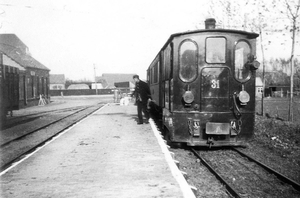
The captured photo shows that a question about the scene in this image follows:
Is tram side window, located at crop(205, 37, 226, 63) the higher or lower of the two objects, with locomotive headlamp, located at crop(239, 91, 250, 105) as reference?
higher

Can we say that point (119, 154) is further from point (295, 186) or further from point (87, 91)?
point (87, 91)

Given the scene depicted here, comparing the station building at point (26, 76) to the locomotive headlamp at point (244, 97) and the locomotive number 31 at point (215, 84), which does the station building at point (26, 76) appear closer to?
the locomotive number 31 at point (215, 84)

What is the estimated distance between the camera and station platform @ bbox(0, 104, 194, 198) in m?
4.04

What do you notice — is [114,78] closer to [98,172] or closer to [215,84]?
[215,84]

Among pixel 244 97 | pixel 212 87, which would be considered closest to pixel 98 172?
pixel 212 87

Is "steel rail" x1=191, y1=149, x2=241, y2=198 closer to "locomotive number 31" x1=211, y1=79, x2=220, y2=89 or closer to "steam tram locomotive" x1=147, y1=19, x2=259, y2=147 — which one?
"steam tram locomotive" x1=147, y1=19, x2=259, y2=147

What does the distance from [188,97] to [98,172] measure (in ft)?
11.9

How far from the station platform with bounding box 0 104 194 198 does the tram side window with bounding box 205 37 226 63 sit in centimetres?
274

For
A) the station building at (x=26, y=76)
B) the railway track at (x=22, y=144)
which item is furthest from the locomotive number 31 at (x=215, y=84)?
the station building at (x=26, y=76)

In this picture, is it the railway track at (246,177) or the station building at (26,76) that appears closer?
the railway track at (246,177)

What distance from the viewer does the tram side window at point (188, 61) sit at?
803 centimetres

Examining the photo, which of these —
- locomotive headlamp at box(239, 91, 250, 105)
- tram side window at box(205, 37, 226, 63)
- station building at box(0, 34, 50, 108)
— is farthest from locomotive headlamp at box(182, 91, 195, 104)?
station building at box(0, 34, 50, 108)

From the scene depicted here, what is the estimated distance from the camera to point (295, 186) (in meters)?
5.60

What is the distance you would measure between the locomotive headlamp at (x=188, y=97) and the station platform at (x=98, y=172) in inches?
51.2
